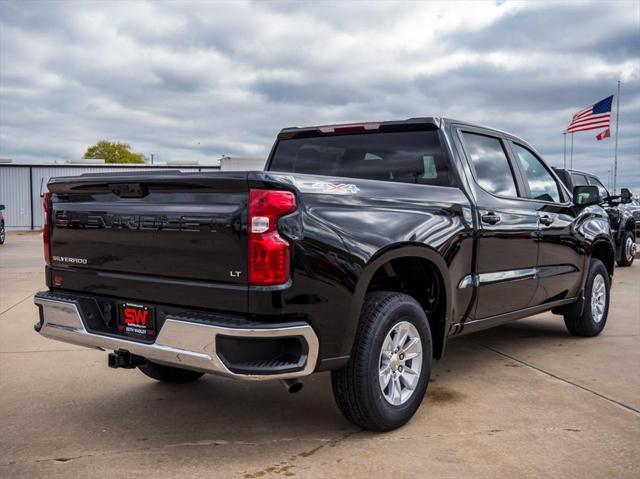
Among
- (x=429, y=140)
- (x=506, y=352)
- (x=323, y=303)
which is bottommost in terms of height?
(x=506, y=352)

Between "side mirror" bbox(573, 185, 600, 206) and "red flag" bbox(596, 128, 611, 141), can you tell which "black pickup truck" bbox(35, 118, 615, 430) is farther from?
"red flag" bbox(596, 128, 611, 141)

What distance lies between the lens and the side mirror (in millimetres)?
5801

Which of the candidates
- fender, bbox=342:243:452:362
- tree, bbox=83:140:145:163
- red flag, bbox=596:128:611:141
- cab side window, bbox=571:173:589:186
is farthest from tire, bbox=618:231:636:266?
tree, bbox=83:140:145:163

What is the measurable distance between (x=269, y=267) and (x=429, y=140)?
1935mm

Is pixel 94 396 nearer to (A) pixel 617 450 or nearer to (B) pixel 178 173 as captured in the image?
(B) pixel 178 173

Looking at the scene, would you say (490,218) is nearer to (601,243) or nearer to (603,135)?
(601,243)

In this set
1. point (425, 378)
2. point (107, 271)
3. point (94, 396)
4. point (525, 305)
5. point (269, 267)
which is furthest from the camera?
point (525, 305)

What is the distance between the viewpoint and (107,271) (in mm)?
3666

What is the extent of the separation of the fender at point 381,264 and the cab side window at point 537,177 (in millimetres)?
1638

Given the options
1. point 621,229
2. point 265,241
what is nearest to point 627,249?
point 621,229

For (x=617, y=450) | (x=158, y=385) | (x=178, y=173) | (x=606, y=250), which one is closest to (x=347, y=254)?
(x=178, y=173)

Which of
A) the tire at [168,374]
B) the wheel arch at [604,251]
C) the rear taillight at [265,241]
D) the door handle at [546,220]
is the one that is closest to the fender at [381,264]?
the rear taillight at [265,241]

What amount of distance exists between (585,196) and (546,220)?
794 millimetres

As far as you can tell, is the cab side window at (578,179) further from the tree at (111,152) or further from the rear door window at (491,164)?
the tree at (111,152)
